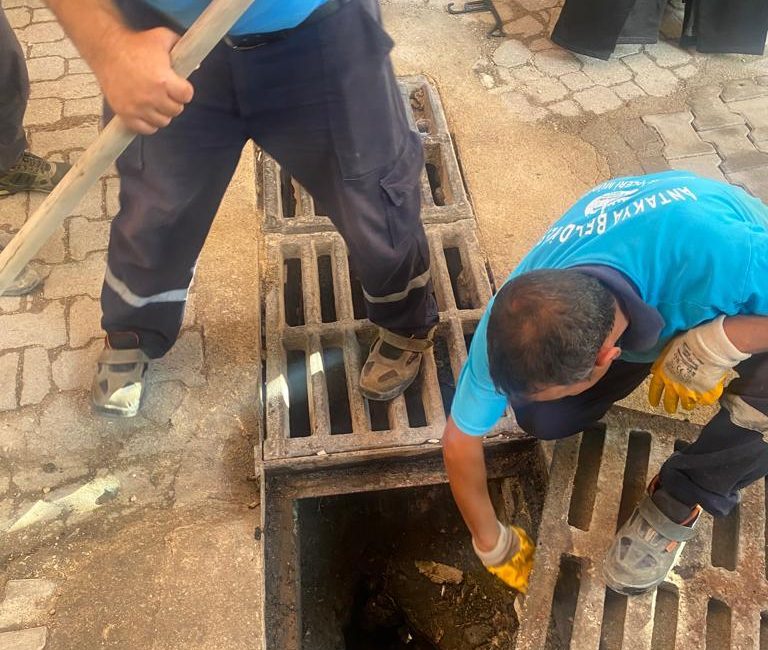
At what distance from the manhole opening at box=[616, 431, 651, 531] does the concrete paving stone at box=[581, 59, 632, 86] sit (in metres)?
1.93

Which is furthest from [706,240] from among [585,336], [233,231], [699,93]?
[699,93]

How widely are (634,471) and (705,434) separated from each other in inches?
15.4

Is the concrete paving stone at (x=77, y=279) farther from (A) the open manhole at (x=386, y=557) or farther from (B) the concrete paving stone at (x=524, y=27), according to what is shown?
(B) the concrete paving stone at (x=524, y=27)

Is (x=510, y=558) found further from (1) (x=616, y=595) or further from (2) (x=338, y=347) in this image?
(2) (x=338, y=347)

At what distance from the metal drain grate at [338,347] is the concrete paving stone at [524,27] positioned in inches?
58.0

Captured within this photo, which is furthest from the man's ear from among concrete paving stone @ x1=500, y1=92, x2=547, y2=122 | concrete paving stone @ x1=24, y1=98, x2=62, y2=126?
concrete paving stone @ x1=24, y1=98, x2=62, y2=126

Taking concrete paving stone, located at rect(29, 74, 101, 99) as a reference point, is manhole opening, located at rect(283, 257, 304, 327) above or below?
below

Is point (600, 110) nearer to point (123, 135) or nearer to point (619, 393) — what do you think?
point (619, 393)

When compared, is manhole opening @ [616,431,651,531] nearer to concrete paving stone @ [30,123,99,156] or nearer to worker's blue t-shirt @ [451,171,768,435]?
worker's blue t-shirt @ [451,171,768,435]

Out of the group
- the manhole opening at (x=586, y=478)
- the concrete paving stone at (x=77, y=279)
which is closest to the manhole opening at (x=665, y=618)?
the manhole opening at (x=586, y=478)

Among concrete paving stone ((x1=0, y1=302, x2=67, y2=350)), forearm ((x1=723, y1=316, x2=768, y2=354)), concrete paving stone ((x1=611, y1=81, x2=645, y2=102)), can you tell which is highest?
forearm ((x1=723, y1=316, x2=768, y2=354))

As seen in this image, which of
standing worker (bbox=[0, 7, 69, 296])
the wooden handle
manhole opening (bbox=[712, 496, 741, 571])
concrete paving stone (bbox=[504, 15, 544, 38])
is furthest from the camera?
concrete paving stone (bbox=[504, 15, 544, 38])

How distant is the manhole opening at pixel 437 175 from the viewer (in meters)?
2.83

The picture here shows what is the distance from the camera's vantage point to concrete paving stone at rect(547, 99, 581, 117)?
3170 mm
